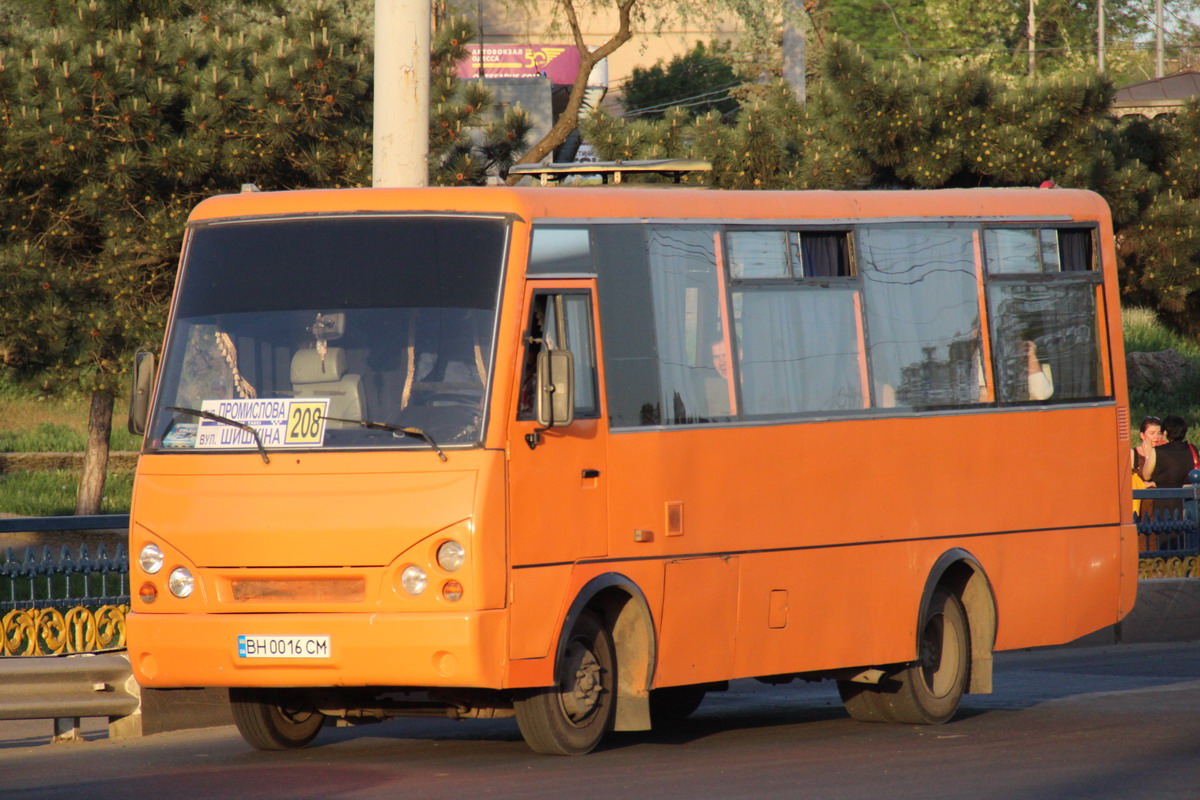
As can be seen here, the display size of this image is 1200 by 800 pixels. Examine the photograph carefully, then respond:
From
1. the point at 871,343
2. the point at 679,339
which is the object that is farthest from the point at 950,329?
the point at 679,339

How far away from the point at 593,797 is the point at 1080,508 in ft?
16.6

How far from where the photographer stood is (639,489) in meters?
9.53

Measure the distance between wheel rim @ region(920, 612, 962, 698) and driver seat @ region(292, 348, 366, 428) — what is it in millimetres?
4028

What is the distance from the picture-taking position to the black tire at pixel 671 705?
11500mm

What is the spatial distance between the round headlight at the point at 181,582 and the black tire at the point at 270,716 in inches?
32.5

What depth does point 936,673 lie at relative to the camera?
11414 millimetres

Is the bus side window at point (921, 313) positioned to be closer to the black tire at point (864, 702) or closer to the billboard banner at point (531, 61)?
the black tire at point (864, 702)

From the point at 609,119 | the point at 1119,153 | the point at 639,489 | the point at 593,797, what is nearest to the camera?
the point at 593,797

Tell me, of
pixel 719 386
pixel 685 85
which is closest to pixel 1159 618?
pixel 719 386

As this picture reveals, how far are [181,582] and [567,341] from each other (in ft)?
6.84

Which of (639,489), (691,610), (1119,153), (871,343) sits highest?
(1119,153)

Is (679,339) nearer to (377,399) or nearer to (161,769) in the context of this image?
(377,399)

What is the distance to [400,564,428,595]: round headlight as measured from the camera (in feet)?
28.5

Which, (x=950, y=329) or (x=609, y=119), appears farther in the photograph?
(x=609, y=119)
